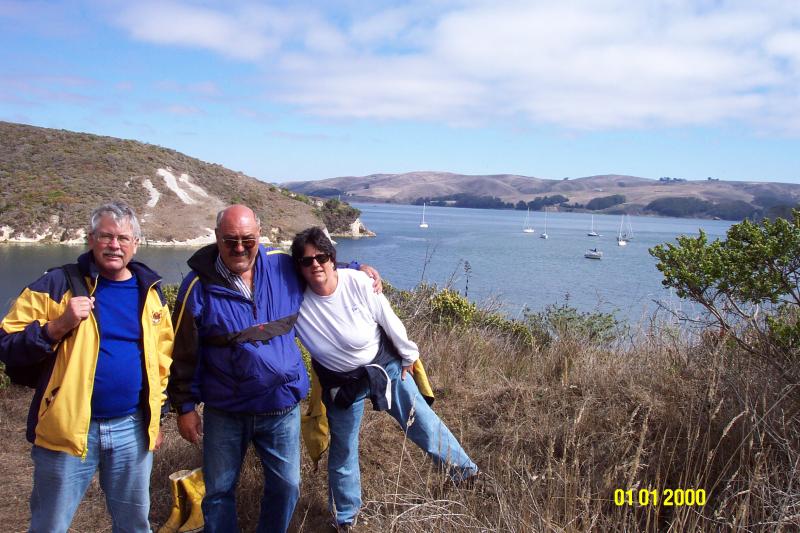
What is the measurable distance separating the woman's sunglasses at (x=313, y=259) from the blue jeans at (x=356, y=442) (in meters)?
0.69

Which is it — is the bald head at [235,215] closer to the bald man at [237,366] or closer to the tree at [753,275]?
the bald man at [237,366]

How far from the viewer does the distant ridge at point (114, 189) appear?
41625 millimetres

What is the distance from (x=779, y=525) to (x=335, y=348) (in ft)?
6.46

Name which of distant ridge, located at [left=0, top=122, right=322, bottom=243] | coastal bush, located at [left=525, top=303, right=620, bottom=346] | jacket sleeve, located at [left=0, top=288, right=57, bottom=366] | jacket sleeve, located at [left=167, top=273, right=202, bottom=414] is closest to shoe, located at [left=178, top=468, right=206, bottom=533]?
jacket sleeve, located at [left=167, top=273, right=202, bottom=414]

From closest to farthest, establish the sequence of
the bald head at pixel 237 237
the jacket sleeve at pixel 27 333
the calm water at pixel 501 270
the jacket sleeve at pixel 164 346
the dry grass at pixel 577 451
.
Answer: the jacket sleeve at pixel 27 333, the dry grass at pixel 577 451, the jacket sleeve at pixel 164 346, the bald head at pixel 237 237, the calm water at pixel 501 270

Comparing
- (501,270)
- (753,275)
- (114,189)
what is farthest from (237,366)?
(114,189)

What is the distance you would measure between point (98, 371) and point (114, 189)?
5118cm

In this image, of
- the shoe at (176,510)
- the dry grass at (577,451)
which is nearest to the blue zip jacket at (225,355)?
the dry grass at (577,451)

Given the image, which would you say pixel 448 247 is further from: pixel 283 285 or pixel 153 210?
pixel 283 285

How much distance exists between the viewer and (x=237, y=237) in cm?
270

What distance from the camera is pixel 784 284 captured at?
132 inches

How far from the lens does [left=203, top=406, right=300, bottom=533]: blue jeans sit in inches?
110

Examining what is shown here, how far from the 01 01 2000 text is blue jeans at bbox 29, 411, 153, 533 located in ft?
6.47

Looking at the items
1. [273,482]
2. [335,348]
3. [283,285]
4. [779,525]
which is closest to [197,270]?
[283,285]
